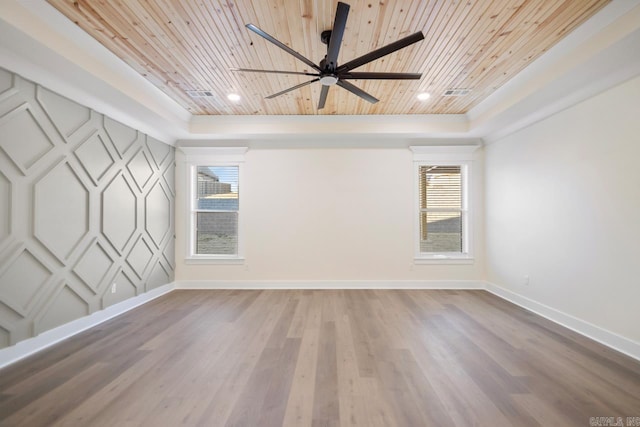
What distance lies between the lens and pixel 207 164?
504 centimetres

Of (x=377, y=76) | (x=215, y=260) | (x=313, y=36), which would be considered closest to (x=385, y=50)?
(x=377, y=76)

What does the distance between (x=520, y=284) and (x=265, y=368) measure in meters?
3.79

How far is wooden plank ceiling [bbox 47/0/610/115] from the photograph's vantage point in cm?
217

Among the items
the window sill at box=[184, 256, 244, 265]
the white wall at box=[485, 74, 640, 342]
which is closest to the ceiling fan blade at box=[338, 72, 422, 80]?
the white wall at box=[485, 74, 640, 342]

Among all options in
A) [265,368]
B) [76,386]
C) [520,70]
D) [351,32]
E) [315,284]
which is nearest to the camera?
[76,386]

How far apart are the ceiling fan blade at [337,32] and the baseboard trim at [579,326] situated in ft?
12.0

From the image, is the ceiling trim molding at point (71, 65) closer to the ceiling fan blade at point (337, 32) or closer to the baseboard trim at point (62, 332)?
the ceiling fan blade at point (337, 32)

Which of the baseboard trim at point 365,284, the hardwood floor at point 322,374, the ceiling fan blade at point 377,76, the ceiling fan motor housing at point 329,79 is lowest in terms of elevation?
the hardwood floor at point 322,374

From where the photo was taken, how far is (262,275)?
4922 millimetres

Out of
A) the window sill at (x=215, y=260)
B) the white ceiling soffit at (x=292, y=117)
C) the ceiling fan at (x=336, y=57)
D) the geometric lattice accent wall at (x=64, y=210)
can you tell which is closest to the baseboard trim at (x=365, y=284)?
the window sill at (x=215, y=260)

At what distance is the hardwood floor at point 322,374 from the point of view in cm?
174

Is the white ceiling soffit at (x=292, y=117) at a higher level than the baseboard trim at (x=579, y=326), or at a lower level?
higher

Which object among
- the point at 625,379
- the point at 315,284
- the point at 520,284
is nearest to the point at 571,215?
the point at 520,284

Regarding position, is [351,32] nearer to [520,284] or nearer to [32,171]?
[32,171]
